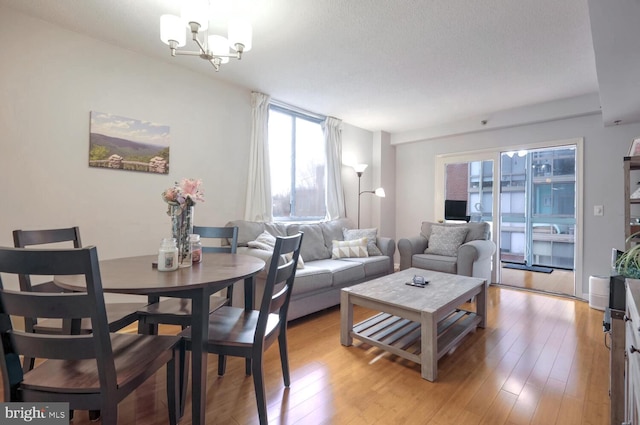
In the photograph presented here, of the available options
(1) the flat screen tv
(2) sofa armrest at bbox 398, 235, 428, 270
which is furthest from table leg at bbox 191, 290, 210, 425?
(1) the flat screen tv

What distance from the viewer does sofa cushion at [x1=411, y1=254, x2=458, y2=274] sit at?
11.9 feet

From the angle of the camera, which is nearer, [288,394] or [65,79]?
[288,394]

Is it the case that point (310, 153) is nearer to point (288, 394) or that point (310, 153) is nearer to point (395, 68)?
point (395, 68)

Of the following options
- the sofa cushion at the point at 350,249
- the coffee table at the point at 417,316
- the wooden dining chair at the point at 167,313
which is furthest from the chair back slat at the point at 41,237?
the sofa cushion at the point at 350,249

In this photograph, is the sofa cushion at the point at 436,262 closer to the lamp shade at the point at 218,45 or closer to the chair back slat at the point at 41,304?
the lamp shade at the point at 218,45

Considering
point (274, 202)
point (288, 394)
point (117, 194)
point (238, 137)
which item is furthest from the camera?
point (274, 202)

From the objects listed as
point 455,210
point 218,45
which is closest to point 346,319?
point 218,45

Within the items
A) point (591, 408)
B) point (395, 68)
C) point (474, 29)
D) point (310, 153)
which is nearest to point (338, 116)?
point (310, 153)

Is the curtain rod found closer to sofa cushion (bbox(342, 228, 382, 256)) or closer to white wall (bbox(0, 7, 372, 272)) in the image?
white wall (bbox(0, 7, 372, 272))

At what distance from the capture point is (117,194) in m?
2.64

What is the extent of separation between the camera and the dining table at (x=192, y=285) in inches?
47.3

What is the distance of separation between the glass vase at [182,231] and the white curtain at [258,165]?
1867 mm

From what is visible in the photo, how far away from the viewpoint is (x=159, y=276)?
1.38 metres

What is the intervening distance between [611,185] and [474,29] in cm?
288
